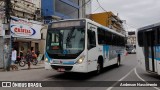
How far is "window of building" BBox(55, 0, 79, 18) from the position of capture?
41.7 meters

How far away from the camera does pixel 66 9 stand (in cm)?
4488

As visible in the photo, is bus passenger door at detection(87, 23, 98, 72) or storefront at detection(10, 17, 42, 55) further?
storefront at detection(10, 17, 42, 55)

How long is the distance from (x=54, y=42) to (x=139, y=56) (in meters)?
5.99

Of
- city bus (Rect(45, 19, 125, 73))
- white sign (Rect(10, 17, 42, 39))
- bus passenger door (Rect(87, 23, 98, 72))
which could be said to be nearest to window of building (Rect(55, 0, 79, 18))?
→ white sign (Rect(10, 17, 42, 39))

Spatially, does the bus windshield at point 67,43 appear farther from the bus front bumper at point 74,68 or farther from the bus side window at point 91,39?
the bus side window at point 91,39

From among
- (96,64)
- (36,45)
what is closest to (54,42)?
(96,64)

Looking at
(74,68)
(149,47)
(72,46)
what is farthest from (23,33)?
(149,47)

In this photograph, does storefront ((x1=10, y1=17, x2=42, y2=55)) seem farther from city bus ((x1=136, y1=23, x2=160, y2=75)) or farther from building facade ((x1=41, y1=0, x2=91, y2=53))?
city bus ((x1=136, y1=23, x2=160, y2=75))

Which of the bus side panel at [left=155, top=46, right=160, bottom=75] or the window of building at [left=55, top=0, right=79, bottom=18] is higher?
the window of building at [left=55, top=0, right=79, bottom=18]

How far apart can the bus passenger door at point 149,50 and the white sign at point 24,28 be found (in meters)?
15.4

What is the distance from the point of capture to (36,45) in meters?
33.9

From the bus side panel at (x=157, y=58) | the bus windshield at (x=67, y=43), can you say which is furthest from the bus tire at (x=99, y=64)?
the bus side panel at (x=157, y=58)

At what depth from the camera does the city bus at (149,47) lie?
523 inches

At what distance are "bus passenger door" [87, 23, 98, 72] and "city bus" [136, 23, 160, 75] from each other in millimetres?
3043
